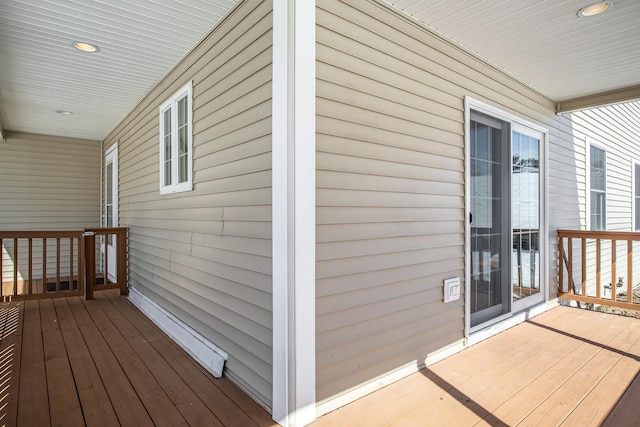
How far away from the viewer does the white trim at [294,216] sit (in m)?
1.93

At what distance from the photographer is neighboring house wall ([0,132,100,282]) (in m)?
6.38

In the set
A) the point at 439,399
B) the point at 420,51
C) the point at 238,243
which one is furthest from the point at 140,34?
the point at 439,399

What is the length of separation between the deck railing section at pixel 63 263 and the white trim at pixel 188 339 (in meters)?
1.16

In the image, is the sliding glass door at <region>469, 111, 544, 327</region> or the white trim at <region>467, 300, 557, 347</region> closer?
the white trim at <region>467, 300, 557, 347</region>

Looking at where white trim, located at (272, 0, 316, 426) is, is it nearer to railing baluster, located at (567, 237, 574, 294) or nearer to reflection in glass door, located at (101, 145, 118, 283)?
railing baluster, located at (567, 237, 574, 294)

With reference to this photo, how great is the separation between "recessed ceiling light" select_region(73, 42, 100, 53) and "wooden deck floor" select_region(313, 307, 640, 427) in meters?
3.59

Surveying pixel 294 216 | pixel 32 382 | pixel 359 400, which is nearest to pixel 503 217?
pixel 359 400

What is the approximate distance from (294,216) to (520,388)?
1908 mm

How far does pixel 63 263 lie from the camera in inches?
270

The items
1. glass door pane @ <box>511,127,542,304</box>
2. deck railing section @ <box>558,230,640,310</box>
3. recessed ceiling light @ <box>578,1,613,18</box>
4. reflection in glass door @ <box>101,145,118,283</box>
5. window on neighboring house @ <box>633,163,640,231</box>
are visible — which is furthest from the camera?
window on neighboring house @ <box>633,163,640,231</box>

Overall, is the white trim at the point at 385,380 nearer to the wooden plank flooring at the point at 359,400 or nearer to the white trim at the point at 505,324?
the wooden plank flooring at the point at 359,400

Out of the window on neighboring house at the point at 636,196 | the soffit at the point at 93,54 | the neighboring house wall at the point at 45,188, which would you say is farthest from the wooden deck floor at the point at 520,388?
the neighboring house wall at the point at 45,188

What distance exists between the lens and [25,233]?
14.8ft

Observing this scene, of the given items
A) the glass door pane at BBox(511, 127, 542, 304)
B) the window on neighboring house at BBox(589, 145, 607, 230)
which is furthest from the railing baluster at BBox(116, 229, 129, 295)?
the window on neighboring house at BBox(589, 145, 607, 230)
